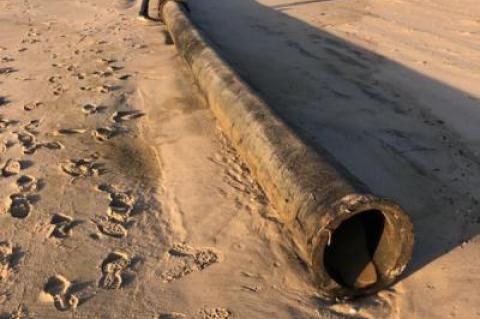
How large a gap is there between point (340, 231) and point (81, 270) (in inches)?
72.5

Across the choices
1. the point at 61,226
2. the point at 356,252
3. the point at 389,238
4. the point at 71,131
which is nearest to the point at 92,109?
the point at 71,131

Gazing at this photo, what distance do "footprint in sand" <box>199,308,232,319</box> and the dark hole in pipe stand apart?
0.70m

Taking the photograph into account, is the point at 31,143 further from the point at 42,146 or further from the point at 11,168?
the point at 11,168

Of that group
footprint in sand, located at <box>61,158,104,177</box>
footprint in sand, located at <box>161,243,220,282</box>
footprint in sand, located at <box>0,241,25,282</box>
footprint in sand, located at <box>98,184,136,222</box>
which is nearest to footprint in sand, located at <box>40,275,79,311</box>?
footprint in sand, located at <box>0,241,25,282</box>

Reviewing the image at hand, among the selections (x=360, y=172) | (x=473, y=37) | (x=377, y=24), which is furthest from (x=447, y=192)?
(x=377, y=24)

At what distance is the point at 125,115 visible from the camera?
5.98 m

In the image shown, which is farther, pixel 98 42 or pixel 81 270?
pixel 98 42

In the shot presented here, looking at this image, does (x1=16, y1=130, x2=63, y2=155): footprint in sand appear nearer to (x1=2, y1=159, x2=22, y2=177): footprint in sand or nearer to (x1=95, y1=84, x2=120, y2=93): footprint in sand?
(x1=2, y1=159, x2=22, y2=177): footprint in sand

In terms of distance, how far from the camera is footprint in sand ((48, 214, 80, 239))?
160 inches

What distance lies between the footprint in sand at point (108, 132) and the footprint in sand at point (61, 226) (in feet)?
4.48

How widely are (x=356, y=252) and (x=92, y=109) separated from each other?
12.2 feet

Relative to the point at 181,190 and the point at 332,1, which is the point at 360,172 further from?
the point at 332,1

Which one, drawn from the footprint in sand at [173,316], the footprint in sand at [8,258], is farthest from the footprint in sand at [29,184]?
the footprint in sand at [173,316]

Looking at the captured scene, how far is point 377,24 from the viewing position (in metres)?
8.77
